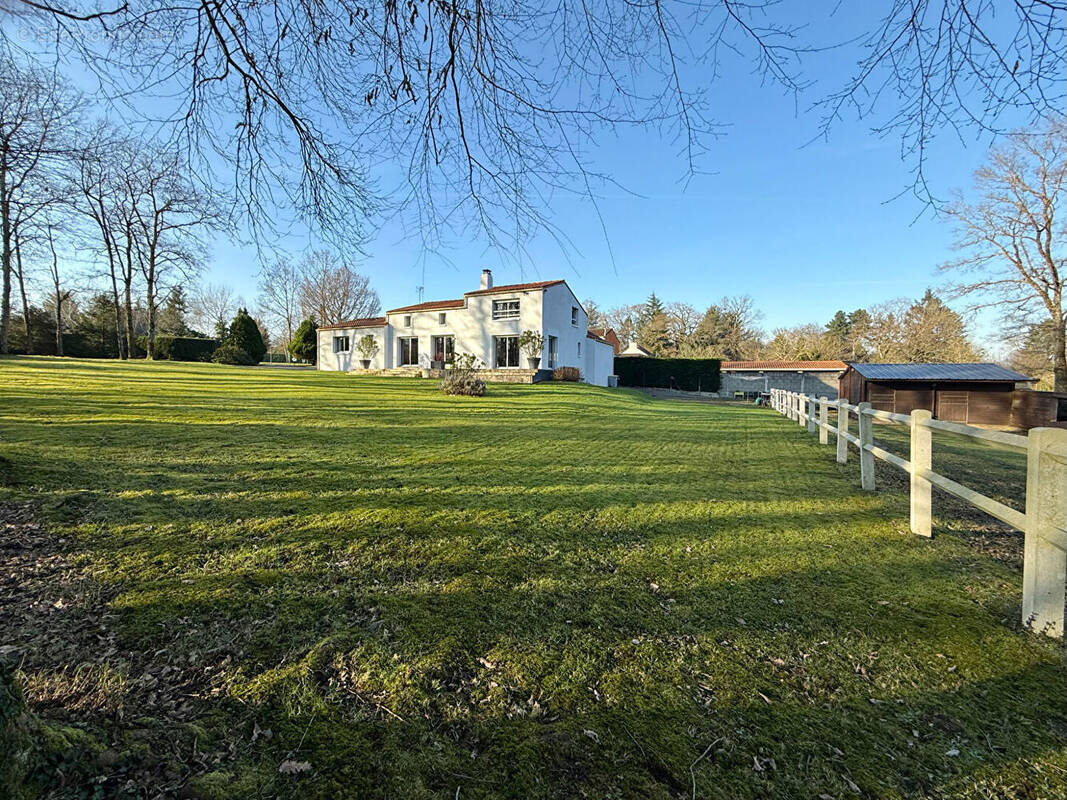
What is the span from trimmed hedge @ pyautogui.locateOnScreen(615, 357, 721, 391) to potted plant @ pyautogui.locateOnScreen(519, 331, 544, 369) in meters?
16.0

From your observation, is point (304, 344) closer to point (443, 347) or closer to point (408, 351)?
point (408, 351)

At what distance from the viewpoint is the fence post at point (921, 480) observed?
4.00m

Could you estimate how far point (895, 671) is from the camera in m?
2.20

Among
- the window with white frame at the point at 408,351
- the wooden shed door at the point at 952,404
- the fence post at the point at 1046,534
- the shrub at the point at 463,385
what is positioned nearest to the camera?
the fence post at the point at 1046,534

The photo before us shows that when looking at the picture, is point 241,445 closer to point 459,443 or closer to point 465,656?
point 459,443

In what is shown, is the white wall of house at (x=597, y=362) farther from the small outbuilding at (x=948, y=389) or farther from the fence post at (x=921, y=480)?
the fence post at (x=921, y=480)

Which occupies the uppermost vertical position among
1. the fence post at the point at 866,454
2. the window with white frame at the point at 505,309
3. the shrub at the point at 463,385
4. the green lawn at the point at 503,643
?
the window with white frame at the point at 505,309

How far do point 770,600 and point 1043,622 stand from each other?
1388mm

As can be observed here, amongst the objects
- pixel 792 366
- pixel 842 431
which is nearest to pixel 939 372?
pixel 792 366

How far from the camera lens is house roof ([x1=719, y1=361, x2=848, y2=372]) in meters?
36.8

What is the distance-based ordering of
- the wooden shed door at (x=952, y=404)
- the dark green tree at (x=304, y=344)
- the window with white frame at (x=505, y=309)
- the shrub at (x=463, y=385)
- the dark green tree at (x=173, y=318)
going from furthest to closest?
1. the dark green tree at (x=173, y=318)
2. the dark green tree at (x=304, y=344)
3. the window with white frame at (x=505, y=309)
4. the wooden shed door at (x=952, y=404)
5. the shrub at (x=463, y=385)

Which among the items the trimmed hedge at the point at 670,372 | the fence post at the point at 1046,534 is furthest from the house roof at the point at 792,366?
the fence post at the point at 1046,534

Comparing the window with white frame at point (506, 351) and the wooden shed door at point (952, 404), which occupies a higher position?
the window with white frame at point (506, 351)

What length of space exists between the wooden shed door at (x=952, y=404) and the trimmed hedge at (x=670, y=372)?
57.4ft
